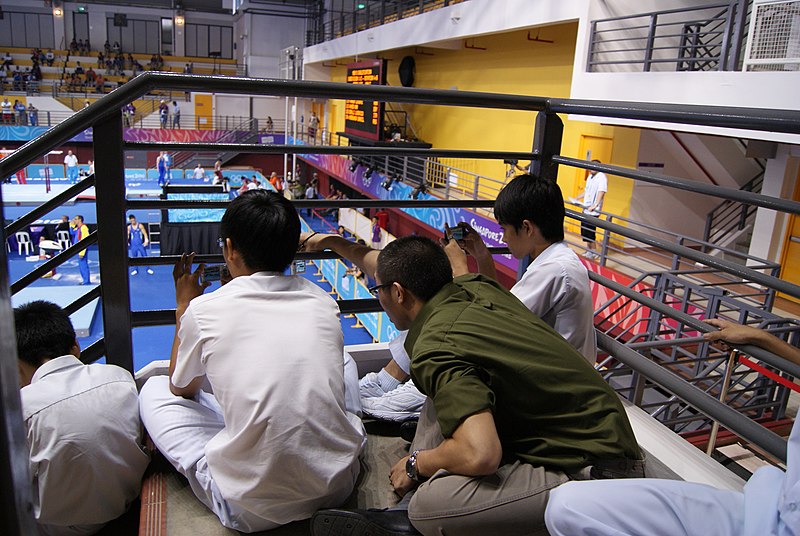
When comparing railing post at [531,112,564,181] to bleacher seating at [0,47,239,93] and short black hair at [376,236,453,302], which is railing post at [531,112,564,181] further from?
bleacher seating at [0,47,239,93]

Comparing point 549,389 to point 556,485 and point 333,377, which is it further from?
point 333,377

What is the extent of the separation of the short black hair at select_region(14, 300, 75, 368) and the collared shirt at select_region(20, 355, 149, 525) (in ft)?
0.30

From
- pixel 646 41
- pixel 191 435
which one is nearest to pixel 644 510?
pixel 191 435

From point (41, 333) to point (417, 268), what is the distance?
1.03 meters

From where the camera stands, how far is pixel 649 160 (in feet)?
29.5

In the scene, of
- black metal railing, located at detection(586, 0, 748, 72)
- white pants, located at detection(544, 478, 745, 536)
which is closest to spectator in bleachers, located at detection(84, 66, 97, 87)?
black metal railing, located at detection(586, 0, 748, 72)

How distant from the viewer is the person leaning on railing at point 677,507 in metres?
1.01

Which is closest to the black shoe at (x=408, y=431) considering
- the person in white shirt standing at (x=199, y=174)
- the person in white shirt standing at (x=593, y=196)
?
the person in white shirt standing at (x=593, y=196)

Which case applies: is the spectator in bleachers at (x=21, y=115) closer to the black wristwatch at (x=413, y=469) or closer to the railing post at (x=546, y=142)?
the railing post at (x=546, y=142)

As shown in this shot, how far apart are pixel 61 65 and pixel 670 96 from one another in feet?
83.1

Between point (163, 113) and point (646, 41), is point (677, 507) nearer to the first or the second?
point (646, 41)

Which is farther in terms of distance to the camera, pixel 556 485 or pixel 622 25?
pixel 622 25

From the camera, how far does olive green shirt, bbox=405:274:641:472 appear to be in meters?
1.24

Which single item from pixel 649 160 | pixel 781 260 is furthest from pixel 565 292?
pixel 649 160
